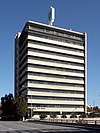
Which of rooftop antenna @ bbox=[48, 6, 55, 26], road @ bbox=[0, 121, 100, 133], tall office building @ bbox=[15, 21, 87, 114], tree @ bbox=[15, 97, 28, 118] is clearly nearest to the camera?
road @ bbox=[0, 121, 100, 133]

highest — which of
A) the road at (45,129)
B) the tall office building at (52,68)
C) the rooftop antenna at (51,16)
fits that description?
the rooftop antenna at (51,16)

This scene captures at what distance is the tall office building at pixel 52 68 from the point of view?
4825 inches

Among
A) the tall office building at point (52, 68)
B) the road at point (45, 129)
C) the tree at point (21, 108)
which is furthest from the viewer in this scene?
the tall office building at point (52, 68)

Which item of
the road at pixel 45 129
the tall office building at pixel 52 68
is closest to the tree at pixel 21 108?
the tall office building at pixel 52 68

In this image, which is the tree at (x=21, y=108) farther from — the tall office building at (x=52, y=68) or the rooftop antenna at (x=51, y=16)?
the rooftop antenna at (x=51, y=16)

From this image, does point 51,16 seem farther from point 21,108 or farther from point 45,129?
point 45,129

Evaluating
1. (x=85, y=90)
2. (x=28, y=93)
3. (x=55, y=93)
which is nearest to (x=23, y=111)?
(x=28, y=93)

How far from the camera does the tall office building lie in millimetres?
122562

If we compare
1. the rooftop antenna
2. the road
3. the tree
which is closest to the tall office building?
the rooftop antenna

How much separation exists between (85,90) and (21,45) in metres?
31.7

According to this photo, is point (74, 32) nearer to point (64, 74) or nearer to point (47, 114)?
point (64, 74)

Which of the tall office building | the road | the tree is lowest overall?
the road

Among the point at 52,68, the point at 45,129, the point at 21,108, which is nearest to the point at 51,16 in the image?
the point at 52,68

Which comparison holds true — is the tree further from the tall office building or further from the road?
the road
